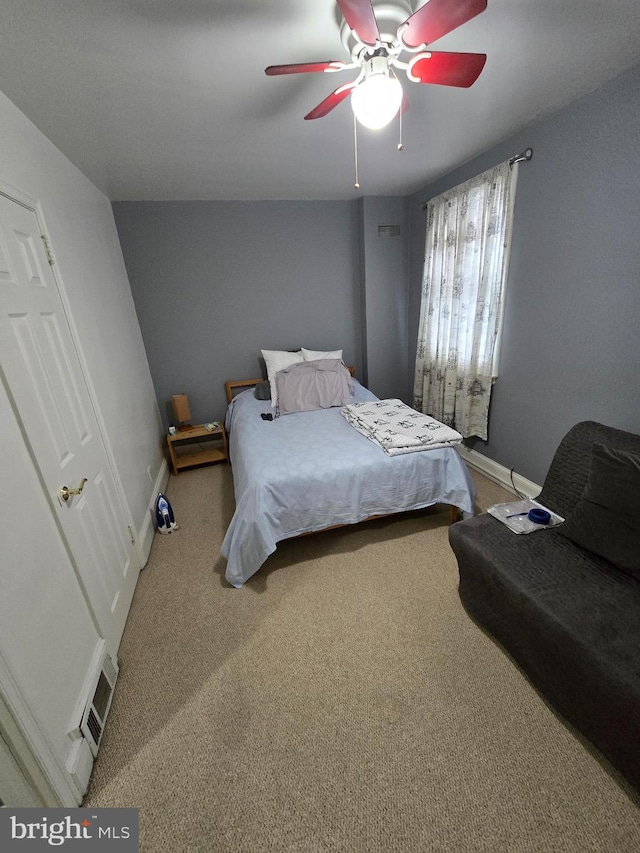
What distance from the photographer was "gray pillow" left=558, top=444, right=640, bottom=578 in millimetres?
1364

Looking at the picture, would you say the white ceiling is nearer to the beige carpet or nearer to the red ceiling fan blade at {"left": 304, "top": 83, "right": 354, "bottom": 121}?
the red ceiling fan blade at {"left": 304, "top": 83, "right": 354, "bottom": 121}

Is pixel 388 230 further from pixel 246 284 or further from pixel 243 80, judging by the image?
pixel 243 80

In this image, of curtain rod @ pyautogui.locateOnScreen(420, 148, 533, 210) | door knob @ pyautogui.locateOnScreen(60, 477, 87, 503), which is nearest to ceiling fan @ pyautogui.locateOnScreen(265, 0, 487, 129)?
curtain rod @ pyautogui.locateOnScreen(420, 148, 533, 210)

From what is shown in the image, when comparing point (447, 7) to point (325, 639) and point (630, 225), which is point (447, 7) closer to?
point (630, 225)

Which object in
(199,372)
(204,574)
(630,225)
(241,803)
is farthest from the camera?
(199,372)

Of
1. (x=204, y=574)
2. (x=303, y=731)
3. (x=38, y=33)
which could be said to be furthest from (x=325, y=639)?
(x=38, y=33)

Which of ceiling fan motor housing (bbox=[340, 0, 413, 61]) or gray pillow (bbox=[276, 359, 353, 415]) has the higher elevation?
ceiling fan motor housing (bbox=[340, 0, 413, 61])

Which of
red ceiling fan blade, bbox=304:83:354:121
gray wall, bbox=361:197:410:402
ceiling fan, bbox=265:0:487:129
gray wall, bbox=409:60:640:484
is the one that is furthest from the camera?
gray wall, bbox=361:197:410:402

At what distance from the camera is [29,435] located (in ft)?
3.90

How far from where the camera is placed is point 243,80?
1.50 metres

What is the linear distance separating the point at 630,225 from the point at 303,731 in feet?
9.21

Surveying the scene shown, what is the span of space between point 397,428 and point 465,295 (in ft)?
4.50

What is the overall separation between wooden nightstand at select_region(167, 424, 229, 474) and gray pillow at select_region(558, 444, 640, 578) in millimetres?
2890

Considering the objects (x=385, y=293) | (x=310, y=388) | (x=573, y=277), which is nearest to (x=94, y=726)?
(x=310, y=388)
